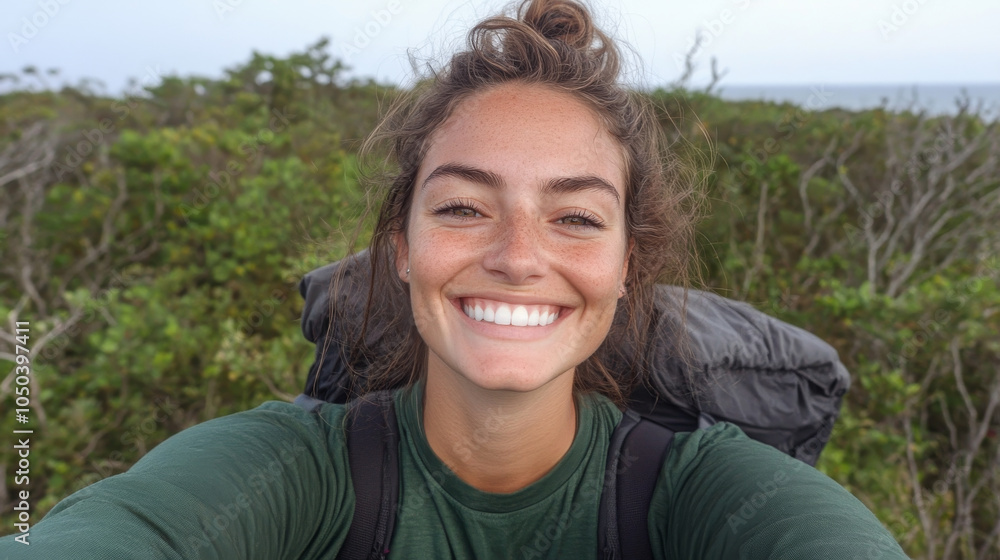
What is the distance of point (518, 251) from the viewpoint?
1.58 meters

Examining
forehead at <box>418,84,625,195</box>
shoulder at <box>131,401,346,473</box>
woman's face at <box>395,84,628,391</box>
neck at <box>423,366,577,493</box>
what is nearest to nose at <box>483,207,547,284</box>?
woman's face at <box>395,84,628,391</box>

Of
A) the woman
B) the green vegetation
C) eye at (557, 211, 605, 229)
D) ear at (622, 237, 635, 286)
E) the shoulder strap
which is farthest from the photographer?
the green vegetation

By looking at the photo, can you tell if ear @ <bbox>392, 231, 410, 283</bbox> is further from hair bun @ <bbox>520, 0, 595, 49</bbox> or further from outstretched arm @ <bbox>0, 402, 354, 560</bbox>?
hair bun @ <bbox>520, 0, 595, 49</bbox>

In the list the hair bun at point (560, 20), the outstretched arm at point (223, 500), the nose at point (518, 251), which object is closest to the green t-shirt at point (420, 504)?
the outstretched arm at point (223, 500)

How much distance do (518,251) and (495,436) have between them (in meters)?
0.49

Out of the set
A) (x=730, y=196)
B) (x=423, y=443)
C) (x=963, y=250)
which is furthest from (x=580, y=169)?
(x=963, y=250)

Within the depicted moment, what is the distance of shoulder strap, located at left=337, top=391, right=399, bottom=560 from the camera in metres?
1.57

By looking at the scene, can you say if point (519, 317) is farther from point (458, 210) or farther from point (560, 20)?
point (560, 20)

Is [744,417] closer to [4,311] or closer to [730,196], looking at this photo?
[730,196]

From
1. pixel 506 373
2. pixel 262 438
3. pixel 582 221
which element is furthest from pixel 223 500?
pixel 582 221

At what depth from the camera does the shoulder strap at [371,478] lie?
5.15ft

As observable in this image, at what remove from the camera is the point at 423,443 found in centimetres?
172

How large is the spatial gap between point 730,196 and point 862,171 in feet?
3.94

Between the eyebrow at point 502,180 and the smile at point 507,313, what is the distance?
28 cm
